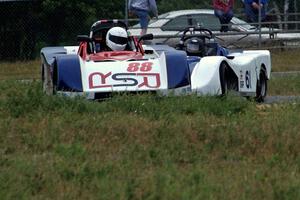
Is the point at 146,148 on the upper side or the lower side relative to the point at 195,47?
upper

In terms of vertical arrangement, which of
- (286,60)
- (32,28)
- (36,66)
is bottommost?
(286,60)

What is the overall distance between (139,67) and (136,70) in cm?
12

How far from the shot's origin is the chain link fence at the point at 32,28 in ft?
82.9

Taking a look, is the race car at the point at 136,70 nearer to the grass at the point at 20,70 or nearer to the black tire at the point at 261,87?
the black tire at the point at 261,87

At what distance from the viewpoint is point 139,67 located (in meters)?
Answer: 13.1

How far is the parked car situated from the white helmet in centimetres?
883

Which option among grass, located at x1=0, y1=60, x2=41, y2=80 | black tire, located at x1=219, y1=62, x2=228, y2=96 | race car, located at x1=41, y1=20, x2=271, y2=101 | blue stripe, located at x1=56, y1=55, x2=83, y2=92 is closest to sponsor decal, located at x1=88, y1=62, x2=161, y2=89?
race car, located at x1=41, y1=20, x2=271, y2=101

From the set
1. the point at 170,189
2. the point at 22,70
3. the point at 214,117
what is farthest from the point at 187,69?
the point at 22,70

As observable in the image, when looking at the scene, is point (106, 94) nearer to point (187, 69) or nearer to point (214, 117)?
point (187, 69)

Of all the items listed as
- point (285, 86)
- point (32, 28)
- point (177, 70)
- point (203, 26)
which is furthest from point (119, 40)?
point (32, 28)

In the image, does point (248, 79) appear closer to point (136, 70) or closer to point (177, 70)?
point (177, 70)

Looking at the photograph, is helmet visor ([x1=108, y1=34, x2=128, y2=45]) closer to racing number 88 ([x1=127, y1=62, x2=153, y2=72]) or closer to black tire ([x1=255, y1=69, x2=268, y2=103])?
racing number 88 ([x1=127, y1=62, x2=153, y2=72])

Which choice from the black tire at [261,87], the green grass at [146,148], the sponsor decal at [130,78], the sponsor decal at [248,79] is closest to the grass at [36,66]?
the black tire at [261,87]

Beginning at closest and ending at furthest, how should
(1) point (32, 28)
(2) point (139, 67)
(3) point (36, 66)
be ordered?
(2) point (139, 67) < (3) point (36, 66) < (1) point (32, 28)
